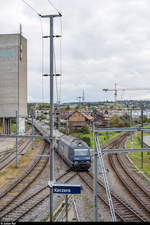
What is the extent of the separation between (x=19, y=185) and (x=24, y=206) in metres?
4.59

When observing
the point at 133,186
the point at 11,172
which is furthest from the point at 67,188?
the point at 11,172

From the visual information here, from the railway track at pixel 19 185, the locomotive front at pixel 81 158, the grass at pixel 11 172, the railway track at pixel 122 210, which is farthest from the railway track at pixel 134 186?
the grass at pixel 11 172

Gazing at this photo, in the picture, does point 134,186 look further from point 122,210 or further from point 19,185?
point 19,185

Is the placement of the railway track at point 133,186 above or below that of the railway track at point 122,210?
below

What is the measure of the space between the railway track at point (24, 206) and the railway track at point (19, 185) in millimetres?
435

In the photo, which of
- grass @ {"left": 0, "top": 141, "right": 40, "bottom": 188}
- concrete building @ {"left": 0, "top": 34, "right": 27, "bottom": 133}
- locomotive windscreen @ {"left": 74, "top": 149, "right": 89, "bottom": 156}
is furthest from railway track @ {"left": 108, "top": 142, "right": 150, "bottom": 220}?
concrete building @ {"left": 0, "top": 34, "right": 27, "bottom": 133}

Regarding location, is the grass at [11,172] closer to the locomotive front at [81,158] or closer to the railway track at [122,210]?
the locomotive front at [81,158]

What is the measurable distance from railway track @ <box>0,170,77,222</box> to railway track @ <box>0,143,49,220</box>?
1.43ft

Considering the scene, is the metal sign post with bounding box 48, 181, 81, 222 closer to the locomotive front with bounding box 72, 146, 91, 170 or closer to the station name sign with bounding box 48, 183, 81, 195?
the station name sign with bounding box 48, 183, 81, 195

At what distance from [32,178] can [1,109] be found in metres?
32.0

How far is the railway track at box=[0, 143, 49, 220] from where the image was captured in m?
14.0

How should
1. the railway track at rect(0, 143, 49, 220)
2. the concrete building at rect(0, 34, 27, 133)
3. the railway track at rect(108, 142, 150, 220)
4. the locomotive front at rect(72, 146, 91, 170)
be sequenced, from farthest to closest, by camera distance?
the concrete building at rect(0, 34, 27, 133)
the locomotive front at rect(72, 146, 91, 170)
the railway track at rect(0, 143, 49, 220)
the railway track at rect(108, 142, 150, 220)

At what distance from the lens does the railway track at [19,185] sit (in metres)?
14.0

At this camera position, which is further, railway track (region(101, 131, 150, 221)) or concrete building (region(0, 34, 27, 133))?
concrete building (region(0, 34, 27, 133))
